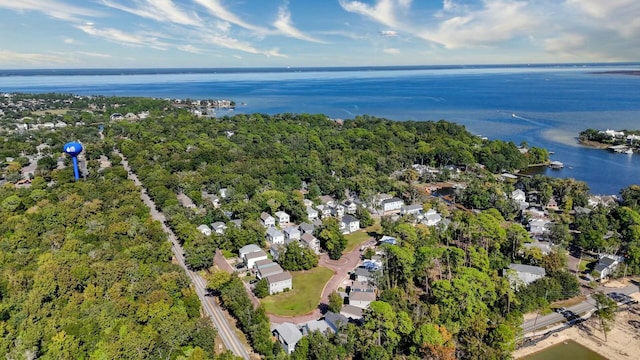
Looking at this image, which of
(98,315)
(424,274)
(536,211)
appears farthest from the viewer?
(536,211)

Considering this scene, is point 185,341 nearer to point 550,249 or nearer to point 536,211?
point 550,249

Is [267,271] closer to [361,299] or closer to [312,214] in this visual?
[361,299]

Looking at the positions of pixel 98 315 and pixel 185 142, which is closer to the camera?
pixel 98 315

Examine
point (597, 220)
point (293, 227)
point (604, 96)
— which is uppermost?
point (604, 96)

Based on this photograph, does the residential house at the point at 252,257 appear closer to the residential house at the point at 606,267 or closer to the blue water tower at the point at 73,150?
the residential house at the point at 606,267

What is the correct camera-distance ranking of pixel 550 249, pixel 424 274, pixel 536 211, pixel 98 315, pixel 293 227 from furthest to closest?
pixel 536 211, pixel 293 227, pixel 550 249, pixel 424 274, pixel 98 315

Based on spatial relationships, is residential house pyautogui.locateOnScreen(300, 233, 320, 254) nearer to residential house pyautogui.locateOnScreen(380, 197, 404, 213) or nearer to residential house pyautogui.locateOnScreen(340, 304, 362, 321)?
residential house pyautogui.locateOnScreen(340, 304, 362, 321)

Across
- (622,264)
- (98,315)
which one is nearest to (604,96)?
(622,264)
